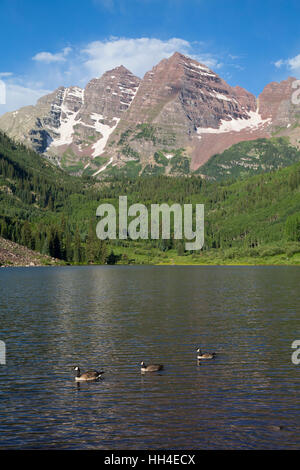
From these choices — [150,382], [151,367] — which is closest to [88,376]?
[150,382]

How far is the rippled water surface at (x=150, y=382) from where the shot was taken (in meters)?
28.8

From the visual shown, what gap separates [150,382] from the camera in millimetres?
40750

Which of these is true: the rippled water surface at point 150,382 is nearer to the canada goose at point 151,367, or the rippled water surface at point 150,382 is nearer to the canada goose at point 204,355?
the canada goose at point 151,367

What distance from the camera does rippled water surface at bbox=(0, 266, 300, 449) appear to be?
2880cm

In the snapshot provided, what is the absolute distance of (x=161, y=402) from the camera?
3503cm

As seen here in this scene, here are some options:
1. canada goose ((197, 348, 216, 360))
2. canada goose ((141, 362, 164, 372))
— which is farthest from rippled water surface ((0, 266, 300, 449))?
canada goose ((197, 348, 216, 360))

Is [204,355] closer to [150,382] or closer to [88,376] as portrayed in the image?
[150,382]

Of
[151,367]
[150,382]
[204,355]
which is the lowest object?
[150,382]

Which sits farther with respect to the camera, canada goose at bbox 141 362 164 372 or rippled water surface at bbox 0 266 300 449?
canada goose at bbox 141 362 164 372

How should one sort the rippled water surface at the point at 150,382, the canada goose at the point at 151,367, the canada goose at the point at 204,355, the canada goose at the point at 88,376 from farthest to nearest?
the canada goose at the point at 204,355 → the canada goose at the point at 151,367 → the canada goose at the point at 88,376 → the rippled water surface at the point at 150,382

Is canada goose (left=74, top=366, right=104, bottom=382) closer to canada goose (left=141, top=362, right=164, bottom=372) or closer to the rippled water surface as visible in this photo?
the rippled water surface

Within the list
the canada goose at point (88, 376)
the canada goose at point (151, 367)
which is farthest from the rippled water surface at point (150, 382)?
the canada goose at point (151, 367)

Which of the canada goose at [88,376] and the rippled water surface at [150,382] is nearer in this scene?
the rippled water surface at [150,382]
